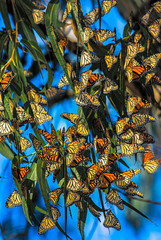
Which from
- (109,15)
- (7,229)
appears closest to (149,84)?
(109,15)

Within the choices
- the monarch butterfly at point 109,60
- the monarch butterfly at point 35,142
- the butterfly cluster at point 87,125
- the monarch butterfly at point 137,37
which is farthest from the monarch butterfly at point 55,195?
the monarch butterfly at point 137,37

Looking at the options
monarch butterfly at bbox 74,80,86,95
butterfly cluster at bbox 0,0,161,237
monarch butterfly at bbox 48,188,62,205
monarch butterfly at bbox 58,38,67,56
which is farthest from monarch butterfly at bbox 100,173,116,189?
monarch butterfly at bbox 58,38,67,56

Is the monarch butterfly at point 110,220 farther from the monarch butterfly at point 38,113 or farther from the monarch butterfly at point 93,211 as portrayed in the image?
the monarch butterfly at point 38,113

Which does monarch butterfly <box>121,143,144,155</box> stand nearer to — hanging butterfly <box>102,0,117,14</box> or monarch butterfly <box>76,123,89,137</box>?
monarch butterfly <box>76,123,89,137</box>

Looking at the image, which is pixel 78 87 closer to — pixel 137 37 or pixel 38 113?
pixel 38 113

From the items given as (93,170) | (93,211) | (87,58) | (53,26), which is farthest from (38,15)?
(93,211)

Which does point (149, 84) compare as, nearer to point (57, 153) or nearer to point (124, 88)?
point (124, 88)
